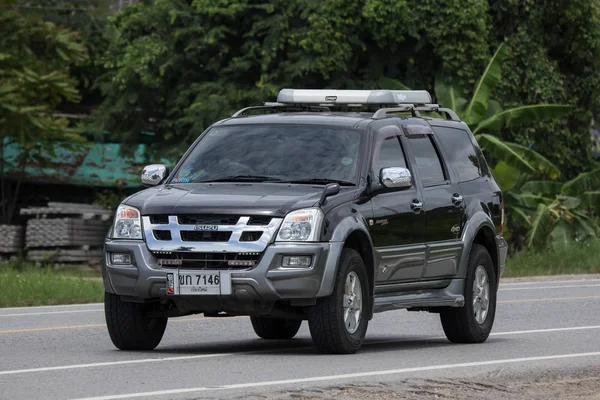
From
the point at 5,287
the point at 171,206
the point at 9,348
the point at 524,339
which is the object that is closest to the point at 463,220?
the point at 524,339

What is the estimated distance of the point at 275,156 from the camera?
11727mm

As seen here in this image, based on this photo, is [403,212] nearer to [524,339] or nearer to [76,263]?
[524,339]

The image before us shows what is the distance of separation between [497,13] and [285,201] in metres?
24.7

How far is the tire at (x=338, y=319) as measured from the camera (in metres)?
10.6

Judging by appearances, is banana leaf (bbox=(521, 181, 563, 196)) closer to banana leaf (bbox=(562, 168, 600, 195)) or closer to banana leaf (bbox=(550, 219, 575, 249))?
banana leaf (bbox=(562, 168, 600, 195))

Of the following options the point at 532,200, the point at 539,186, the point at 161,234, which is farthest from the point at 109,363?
the point at 539,186

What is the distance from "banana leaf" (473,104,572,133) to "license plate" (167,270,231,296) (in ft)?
66.2

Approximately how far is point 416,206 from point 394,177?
810 millimetres

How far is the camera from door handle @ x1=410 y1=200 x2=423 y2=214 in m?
12.1

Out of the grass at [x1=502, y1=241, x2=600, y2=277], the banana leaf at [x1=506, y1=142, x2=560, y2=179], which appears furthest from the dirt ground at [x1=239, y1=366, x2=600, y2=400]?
the banana leaf at [x1=506, y1=142, x2=560, y2=179]

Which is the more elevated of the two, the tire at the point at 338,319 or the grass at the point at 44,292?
the tire at the point at 338,319

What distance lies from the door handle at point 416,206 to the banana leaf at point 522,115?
18.2 meters

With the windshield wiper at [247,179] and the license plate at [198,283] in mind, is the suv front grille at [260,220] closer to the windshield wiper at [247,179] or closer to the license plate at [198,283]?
the license plate at [198,283]

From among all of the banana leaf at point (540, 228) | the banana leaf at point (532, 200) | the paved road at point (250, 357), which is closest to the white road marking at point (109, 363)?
the paved road at point (250, 357)
